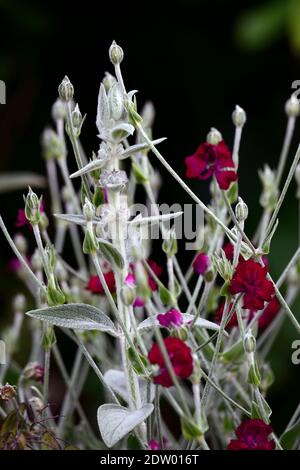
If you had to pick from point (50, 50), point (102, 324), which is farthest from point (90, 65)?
point (102, 324)

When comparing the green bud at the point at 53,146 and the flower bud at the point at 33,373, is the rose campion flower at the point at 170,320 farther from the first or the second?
the green bud at the point at 53,146

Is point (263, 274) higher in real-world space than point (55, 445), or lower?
higher

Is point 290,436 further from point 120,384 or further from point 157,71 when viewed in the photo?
point 157,71

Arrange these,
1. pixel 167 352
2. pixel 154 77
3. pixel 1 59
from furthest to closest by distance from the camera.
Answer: pixel 154 77
pixel 1 59
pixel 167 352

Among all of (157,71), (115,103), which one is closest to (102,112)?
(115,103)

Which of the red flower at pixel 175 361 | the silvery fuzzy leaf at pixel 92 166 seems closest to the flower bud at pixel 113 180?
the silvery fuzzy leaf at pixel 92 166

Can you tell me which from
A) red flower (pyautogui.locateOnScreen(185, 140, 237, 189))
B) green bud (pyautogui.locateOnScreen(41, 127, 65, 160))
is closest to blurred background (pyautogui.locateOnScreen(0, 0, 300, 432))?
green bud (pyautogui.locateOnScreen(41, 127, 65, 160))

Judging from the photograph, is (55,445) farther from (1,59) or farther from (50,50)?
(50,50)
